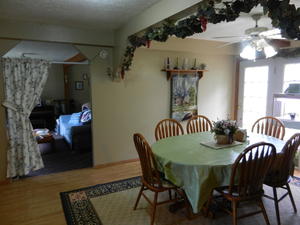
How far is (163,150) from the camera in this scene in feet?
8.04

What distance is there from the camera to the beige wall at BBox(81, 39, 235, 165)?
12.4 ft

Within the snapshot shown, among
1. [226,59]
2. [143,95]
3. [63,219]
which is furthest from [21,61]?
[226,59]

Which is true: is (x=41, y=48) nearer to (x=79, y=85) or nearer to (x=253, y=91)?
(x=79, y=85)

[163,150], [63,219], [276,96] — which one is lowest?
[63,219]

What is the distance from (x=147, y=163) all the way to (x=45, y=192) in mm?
1697

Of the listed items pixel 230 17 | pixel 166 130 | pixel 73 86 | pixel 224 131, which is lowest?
pixel 166 130

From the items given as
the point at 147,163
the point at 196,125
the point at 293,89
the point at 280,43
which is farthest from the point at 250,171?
the point at 280,43

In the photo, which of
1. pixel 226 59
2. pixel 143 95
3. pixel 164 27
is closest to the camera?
pixel 164 27

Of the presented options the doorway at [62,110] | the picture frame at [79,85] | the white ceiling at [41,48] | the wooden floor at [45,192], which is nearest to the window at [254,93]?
the wooden floor at [45,192]

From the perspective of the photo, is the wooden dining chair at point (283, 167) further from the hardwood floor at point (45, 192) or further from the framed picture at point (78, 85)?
the framed picture at point (78, 85)

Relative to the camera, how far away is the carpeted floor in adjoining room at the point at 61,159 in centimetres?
384

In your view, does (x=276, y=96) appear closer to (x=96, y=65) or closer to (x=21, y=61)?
(x=96, y=65)

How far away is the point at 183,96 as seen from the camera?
4.45 meters

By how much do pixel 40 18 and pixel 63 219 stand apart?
2.45 m
